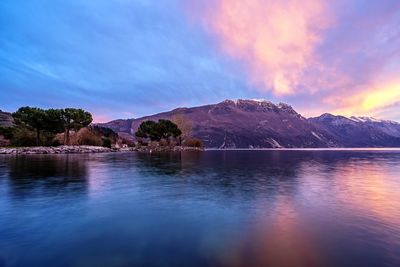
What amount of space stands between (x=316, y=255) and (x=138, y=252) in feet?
20.3

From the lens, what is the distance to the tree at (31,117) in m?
98.6

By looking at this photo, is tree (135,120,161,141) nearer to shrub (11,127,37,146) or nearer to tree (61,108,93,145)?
tree (61,108,93,145)

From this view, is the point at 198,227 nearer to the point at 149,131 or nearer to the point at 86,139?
the point at 86,139

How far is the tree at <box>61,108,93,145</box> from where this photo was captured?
11006 cm

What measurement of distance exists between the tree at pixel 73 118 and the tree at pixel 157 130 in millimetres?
36260

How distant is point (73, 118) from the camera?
4363 inches

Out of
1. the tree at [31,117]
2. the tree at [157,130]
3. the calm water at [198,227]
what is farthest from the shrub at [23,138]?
the calm water at [198,227]

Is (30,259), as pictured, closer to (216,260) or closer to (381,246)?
(216,260)

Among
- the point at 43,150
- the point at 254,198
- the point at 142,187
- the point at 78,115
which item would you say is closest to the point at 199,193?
the point at 254,198

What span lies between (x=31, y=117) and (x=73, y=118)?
15.4 meters

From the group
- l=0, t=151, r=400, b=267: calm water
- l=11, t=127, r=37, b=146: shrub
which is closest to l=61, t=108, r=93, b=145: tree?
l=11, t=127, r=37, b=146: shrub

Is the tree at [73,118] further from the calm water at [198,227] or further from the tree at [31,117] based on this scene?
the calm water at [198,227]

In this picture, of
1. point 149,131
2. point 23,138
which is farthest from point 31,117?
point 149,131

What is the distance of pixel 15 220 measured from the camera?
47.2ft
